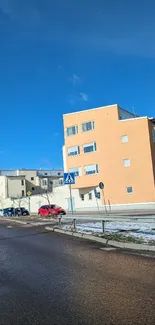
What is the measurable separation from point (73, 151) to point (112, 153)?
6.94 meters

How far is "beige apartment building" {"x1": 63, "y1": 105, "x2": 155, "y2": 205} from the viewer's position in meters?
43.6

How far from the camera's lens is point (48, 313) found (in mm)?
4555

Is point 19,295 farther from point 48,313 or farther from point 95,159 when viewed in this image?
point 95,159

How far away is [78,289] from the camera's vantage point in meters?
5.73

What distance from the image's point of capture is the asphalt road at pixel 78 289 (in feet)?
14.3

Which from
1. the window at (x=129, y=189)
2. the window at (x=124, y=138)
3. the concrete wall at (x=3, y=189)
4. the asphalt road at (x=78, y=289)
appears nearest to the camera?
the asphalt road at (x=78, y=289)

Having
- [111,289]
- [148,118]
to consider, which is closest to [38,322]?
[111,289]

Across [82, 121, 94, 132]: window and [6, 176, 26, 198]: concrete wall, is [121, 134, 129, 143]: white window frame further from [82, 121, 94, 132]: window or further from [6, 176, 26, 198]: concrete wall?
[6, 176, 26, 198]: concrete wall

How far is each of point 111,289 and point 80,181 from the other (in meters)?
43.4

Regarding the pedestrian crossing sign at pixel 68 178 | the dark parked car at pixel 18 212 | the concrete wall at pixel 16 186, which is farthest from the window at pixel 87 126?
the concrete wall at pixel 16 186

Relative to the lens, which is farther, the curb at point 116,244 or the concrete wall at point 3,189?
the concrete wall at point 3,189

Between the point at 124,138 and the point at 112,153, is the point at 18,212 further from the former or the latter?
the point at 124,138

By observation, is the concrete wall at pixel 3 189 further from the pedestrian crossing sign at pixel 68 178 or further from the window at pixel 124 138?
the pedestrian crossing sign at pixel 68 178

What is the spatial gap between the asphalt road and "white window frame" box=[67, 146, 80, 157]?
133ft
